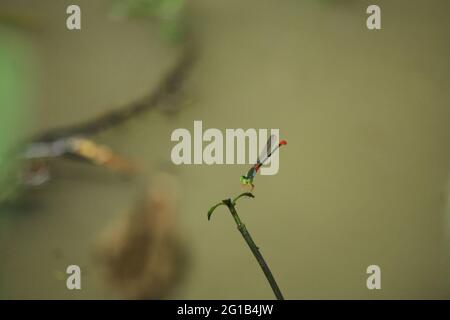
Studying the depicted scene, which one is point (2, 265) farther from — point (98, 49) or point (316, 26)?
point (316, 26)

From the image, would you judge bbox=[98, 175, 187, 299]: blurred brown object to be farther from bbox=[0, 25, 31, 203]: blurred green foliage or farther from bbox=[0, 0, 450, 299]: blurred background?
bbox=[0, 25, 31, 203]: blurred green foliage

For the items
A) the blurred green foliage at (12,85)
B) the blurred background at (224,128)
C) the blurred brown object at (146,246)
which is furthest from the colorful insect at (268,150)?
the blurred green foliage at (12,85)

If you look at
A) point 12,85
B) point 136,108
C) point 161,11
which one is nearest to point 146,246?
point 136,108

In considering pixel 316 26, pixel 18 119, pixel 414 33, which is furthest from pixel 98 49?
pixel 414 33

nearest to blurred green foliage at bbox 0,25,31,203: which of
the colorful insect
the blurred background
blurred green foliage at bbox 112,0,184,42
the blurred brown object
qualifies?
the blurred background

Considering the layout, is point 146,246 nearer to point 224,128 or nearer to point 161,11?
point 224,128

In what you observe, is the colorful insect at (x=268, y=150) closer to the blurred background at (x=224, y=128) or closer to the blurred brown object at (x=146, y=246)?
the blurred background at (x=224, y=128)
